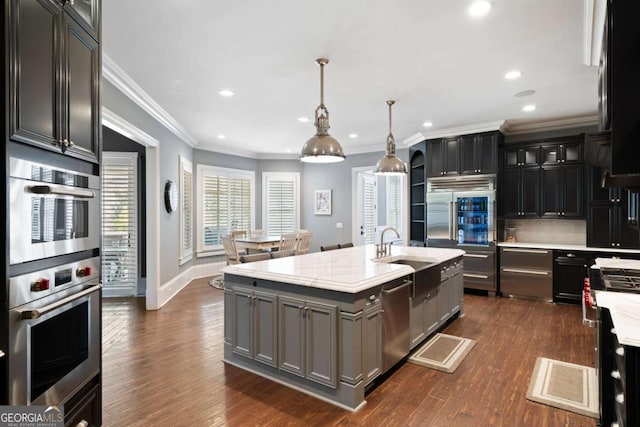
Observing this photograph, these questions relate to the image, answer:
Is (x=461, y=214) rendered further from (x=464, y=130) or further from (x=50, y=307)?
(x=50, y=307)

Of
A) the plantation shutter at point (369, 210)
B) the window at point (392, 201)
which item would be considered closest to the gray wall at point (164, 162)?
the plantation shutter at point (369, 210)

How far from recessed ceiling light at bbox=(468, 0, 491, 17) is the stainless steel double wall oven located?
8.68ft

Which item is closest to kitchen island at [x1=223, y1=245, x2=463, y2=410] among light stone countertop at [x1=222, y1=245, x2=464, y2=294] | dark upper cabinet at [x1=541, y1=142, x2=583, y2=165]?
light stone countertop at [x1=222, y1=245, x2=464, y2=294]

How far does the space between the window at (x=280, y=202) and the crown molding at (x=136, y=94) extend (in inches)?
104

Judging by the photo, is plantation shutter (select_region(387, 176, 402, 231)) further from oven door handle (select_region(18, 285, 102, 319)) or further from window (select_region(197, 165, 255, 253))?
oven door handle (select_region(18, 285, 102, 319))

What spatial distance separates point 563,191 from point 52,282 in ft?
20.5

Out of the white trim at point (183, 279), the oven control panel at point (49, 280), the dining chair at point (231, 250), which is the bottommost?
the white trim at point (183, 279)

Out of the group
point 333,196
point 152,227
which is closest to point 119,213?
point 152,227

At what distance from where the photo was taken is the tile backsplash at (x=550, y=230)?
17.9ft

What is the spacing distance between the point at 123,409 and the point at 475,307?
4.47m

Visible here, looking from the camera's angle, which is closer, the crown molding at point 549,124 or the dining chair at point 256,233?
the crown molding at point 549,124

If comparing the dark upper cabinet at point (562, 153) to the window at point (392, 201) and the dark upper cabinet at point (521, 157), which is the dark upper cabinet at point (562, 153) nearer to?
the dark upper cabinet at point (521, 157)

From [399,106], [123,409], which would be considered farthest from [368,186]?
[123,409]

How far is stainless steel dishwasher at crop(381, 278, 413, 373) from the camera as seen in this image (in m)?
2.77
